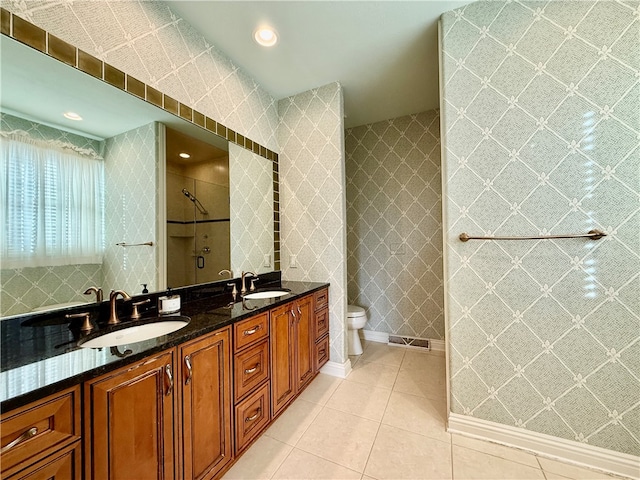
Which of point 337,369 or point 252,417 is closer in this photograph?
point 252,417

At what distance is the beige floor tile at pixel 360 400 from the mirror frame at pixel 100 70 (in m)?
2.17

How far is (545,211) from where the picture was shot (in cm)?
138

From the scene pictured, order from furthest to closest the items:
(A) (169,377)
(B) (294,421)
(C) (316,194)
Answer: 1. (C) (316,194)
2. (B) (294,421)
3. (A) (169,377)

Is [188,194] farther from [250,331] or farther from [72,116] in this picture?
[250,331]

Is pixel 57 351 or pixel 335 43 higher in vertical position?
pixel 335 43

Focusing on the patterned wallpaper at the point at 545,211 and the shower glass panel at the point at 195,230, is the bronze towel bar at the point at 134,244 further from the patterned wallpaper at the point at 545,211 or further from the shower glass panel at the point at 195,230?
the patterned wallpaper at the point at 545,211

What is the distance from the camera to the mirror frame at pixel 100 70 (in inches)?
38.9

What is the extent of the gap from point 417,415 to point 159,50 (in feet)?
9.36

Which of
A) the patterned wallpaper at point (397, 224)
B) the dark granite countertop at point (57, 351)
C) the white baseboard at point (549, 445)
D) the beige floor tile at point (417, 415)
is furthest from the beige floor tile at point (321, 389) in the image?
the patterned wallpaper at point (397, 224)

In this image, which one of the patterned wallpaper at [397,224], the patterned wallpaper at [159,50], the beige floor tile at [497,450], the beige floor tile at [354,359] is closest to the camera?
the patterned wallpaper at [159,50]

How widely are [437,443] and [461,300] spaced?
33.4 inches

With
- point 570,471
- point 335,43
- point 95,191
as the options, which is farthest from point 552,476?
point 335,43

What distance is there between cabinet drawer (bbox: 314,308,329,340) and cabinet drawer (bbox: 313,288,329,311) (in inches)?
1.8

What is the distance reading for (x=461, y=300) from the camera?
1551 mm
